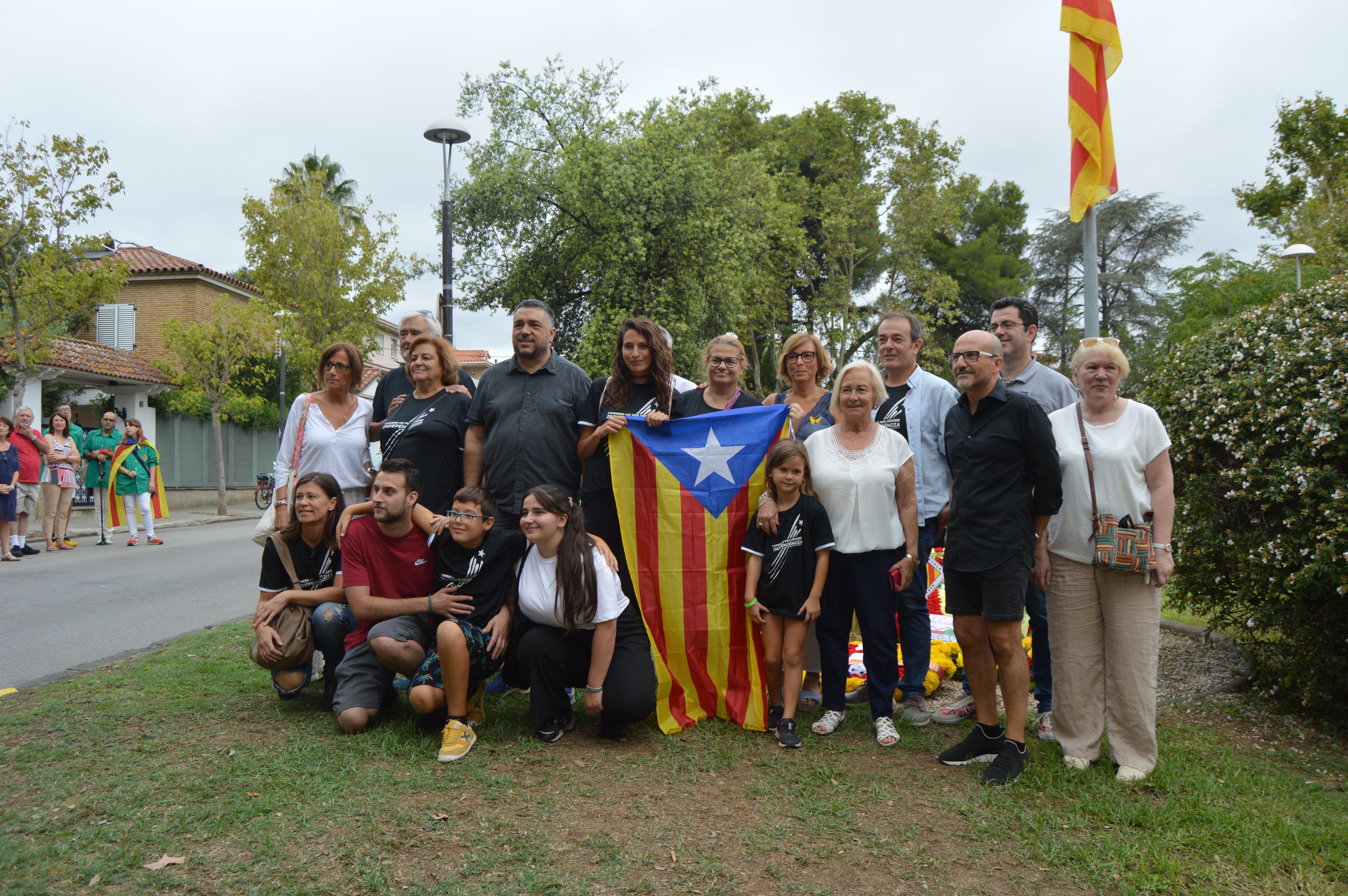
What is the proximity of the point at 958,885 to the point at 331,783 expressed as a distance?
8.60 ft

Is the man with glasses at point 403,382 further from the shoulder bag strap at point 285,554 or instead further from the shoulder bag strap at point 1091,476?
the shoulder bag strap at point 1091,476

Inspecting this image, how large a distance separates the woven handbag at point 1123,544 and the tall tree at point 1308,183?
22665 millimetres

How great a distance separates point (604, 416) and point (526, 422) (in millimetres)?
460

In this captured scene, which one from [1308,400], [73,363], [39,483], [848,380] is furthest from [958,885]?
[73,363]

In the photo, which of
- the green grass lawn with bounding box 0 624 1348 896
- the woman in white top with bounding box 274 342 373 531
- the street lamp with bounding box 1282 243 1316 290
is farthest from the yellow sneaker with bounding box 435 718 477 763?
the street lamp with bounding box 1282 243 1316 290

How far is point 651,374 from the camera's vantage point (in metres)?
5.08

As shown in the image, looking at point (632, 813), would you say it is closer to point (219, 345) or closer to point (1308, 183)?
point (219, 345)

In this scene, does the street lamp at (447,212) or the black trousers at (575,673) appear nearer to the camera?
the black trousers at (575,673)

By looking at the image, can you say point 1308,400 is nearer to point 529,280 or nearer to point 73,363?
point 529,280

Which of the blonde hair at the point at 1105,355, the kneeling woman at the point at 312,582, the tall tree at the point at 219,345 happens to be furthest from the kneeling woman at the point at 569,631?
the tall tree at the point at 219,345

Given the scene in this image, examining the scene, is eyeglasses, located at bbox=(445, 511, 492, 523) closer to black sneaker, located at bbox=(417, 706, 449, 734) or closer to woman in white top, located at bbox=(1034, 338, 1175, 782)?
black sneaker, located at bbox=(417, 706, 449, 734)

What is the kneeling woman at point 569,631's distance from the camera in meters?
4.43

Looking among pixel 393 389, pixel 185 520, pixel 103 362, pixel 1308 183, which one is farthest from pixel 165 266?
pixel 1308 183

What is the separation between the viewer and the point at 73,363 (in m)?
21.6
